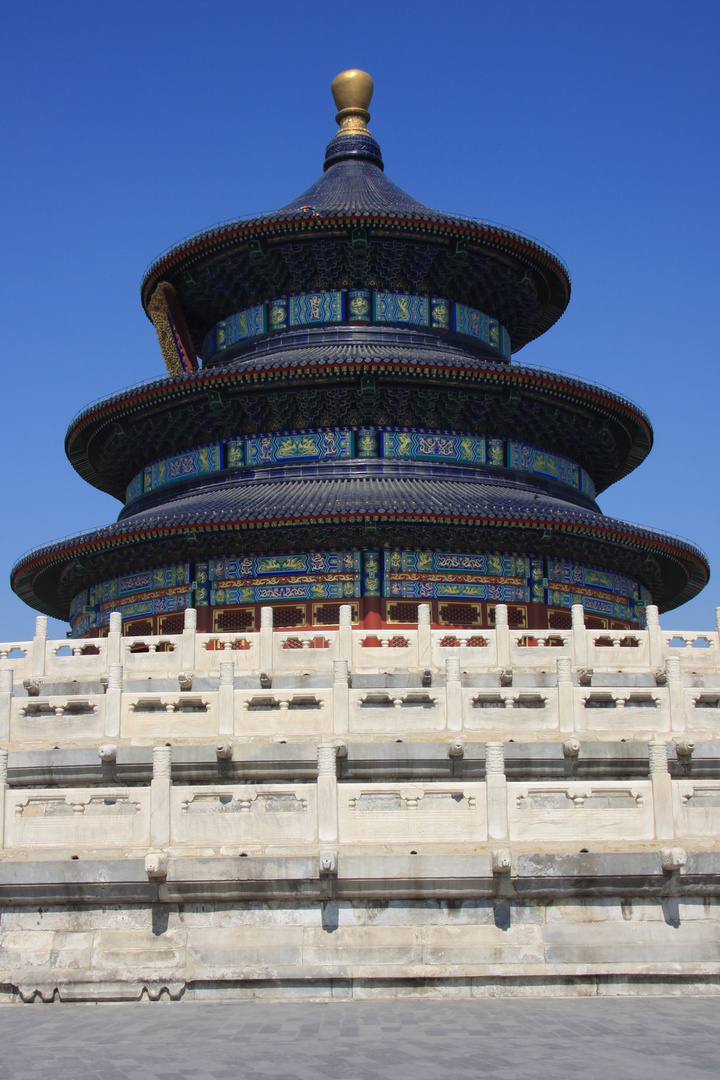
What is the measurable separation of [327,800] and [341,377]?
20.7 m

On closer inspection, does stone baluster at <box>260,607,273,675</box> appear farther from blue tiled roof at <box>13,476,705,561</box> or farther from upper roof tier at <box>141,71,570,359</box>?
upper roof tier at <box>141,71,570,359</box>

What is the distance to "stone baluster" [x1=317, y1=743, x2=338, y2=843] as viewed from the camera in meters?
11.5

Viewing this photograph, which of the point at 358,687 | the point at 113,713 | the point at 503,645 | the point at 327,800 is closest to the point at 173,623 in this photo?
the point at 358,687

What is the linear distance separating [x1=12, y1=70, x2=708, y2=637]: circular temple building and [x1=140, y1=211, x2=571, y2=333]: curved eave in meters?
0.07

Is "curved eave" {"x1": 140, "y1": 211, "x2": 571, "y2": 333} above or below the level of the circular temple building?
above

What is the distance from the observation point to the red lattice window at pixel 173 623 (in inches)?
1193

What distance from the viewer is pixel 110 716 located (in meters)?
14.7

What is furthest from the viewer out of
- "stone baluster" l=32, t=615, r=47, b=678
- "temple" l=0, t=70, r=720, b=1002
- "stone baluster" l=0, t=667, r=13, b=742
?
"stone baluster" l=32, t=615, r=47, b=678

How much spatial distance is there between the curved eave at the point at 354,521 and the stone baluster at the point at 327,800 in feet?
53.3

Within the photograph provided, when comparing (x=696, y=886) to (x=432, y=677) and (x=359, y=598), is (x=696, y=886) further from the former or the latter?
(x=359, y=598)

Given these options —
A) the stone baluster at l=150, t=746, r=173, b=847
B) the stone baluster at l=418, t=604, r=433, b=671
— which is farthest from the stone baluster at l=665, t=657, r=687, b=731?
the stone baluster at l=150, t=746, r=173, b=847

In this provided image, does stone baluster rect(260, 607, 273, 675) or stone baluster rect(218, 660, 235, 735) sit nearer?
stone baluster rect(218, 660, 235, 735)

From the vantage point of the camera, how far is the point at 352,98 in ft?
137

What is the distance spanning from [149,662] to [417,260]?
2024 cm
